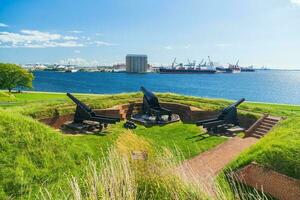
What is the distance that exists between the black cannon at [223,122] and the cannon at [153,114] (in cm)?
272

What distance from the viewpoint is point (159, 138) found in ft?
52.1

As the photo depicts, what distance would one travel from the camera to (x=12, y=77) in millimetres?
51500

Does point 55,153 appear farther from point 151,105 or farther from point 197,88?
point 197,88

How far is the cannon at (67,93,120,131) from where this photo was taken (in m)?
17.3

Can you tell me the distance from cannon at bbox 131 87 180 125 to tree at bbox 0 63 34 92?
3650 cm

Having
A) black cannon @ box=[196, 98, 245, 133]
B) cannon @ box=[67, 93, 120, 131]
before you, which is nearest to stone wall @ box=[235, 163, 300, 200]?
black cannon @ box=[196, 98, 245, 133]

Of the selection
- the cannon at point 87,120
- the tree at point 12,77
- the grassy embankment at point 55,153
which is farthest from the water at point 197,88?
the grassy embankment at point 55,153

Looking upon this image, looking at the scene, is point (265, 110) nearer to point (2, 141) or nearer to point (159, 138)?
point (159, 138)

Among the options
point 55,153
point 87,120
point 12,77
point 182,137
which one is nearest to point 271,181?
point 182,137

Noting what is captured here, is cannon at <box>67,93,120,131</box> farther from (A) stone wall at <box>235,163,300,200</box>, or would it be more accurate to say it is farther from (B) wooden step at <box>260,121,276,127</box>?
(A) stone wall at <box>235,163,300,200</box>

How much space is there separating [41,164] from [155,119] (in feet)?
31.3

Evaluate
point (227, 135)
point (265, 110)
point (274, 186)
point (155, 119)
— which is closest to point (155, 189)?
point (274, 186)

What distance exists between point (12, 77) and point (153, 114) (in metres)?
37.9

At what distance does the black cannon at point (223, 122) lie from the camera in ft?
55.7
